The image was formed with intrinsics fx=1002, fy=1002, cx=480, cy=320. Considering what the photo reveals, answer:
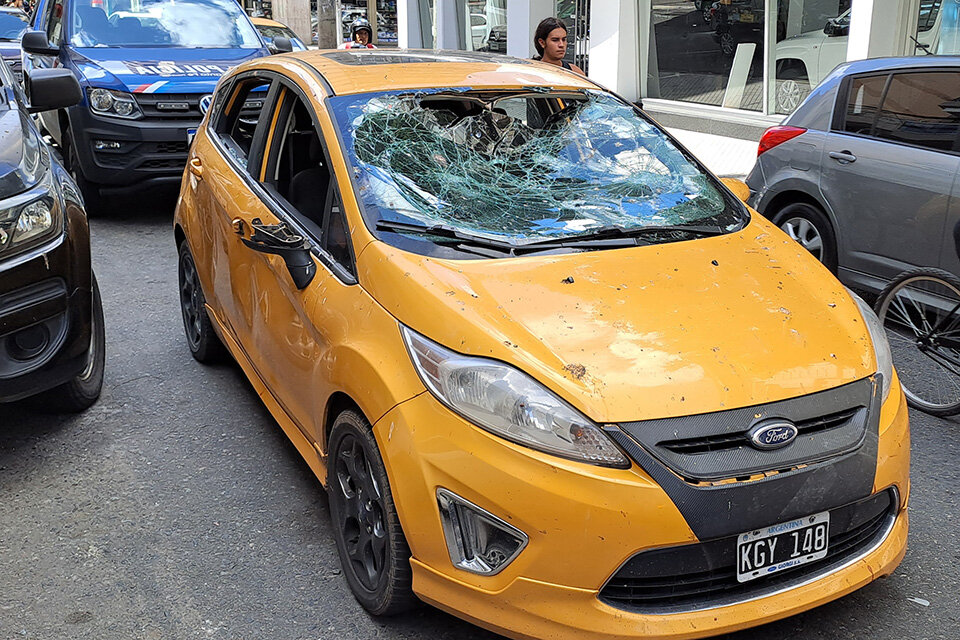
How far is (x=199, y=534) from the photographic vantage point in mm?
3621

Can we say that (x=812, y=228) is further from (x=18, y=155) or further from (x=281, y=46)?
(x=281, y=46)

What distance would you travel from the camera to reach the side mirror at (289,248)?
3.35 m

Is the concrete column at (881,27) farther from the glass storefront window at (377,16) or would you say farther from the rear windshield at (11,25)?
the glass storefront window at (377,16)

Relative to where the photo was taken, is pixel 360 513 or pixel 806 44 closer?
pixel 360 513

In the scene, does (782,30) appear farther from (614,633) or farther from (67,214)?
(614,633)

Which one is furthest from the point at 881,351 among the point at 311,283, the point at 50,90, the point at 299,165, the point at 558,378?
the point at 50,90

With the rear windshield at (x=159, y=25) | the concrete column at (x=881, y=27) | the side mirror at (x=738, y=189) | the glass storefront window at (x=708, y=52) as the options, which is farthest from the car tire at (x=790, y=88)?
the side mirror at (x=738, y=189)

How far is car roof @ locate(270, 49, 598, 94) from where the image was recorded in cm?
396

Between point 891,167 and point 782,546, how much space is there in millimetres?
3615

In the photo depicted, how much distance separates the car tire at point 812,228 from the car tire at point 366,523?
3.81 metres

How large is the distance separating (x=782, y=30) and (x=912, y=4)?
79.2 inches

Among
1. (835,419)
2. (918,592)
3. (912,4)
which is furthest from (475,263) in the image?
(912,4)

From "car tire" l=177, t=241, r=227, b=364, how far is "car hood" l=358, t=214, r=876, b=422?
2173 mm

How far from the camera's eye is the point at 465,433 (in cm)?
262
